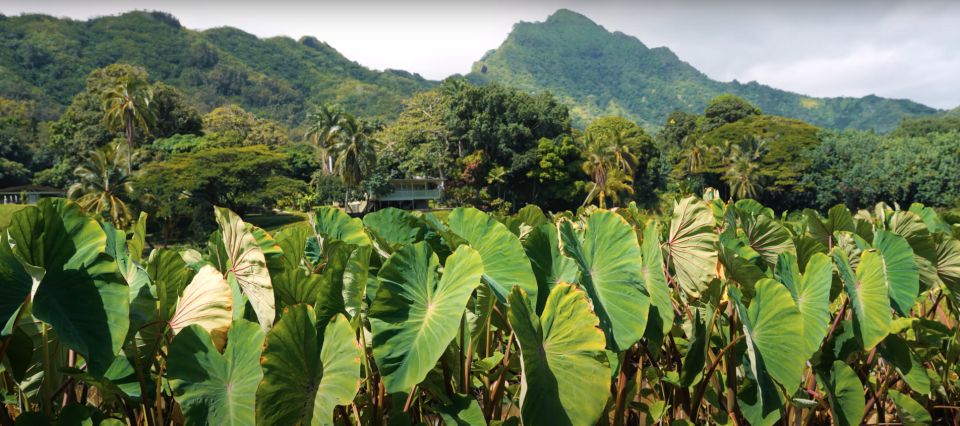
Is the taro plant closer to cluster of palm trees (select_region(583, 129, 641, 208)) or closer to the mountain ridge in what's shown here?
cluster of palm trees (select_region(583, 129, 641, 208))

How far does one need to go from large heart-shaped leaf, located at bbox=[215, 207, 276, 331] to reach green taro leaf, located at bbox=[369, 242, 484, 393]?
193 mm

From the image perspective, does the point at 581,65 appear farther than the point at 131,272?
Yes

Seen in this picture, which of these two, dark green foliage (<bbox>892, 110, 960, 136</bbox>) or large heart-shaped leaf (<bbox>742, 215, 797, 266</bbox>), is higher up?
dark green foliage (<bbox>892, 110, 960, 136</bbox>)

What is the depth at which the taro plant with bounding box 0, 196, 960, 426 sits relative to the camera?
68cm

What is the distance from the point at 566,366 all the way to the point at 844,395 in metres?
0.71

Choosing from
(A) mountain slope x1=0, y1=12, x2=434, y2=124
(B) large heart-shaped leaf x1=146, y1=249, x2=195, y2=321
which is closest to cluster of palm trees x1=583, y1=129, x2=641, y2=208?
(B) large heart-shaped leaf x1=146, y1=249, x2=195, y2=321

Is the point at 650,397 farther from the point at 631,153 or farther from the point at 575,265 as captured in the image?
the point at 631,153

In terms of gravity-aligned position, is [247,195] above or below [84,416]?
below

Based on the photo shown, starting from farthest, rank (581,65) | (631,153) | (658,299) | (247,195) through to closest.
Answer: (581,65) → (631,153) → (247,195) → (658,299)

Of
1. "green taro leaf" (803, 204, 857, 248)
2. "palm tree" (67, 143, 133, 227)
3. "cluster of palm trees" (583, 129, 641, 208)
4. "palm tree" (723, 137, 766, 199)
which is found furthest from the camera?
"cluster of palm trees" (583, 129, 641, 208)

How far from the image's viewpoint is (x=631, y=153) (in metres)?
34.2

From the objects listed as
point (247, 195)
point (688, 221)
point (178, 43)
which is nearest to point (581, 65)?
point (178, 43)

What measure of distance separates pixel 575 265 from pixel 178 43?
316ft

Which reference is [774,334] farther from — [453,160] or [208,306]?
[453,160]
